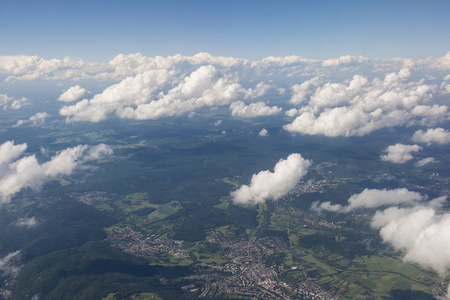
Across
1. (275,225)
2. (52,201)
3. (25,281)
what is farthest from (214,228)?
(52,201)

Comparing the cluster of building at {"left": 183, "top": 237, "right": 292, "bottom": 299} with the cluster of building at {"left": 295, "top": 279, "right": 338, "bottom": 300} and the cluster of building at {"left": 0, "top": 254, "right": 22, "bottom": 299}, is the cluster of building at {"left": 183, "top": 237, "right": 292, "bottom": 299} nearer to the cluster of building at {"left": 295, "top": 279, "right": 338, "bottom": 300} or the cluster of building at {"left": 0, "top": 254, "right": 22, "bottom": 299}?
the cluster of building at {"left": 295, "top": 279, "right": 338, "bottom": 300}

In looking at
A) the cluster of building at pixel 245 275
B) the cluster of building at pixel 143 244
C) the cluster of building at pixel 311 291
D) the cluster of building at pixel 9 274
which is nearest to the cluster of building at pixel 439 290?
the cluster of building at pixel 311 291

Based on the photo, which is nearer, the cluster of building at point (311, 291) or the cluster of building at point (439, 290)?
the cluster of building at point (439, 290)

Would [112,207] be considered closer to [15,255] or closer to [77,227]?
[77,227]

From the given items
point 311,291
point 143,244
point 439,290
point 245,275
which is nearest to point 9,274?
point 143,244

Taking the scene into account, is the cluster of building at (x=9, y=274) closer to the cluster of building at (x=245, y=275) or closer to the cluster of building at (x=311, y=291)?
the cluster of building at (x=245, y=275)

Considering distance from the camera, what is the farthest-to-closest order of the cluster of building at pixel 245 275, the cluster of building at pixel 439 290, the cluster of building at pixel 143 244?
the cluster of building at pixel 143 244
the cluster of building at pixel 245 275
the cluster of building at pixel 439 290

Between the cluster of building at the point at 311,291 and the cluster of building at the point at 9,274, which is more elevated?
the cluster of building at the point at 9,274

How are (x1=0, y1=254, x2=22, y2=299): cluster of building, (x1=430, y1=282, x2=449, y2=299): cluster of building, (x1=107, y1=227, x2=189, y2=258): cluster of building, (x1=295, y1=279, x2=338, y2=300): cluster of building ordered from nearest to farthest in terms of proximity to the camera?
(x1=430, y1=282, x2=449, y2=299): cluster of building
(x1=295, y1=279, x2=338, y2=300): cluster of building
(x1=0, y1=254, x2=22, y2=299): cluster of building
(x1=107, y1=227, x2=189, y2=258): cluster of building

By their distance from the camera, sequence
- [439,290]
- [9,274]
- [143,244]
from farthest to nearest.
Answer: [143,244], [9,274], [439,290]

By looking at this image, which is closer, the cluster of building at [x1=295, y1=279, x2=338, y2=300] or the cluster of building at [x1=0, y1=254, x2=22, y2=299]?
the cluster of building at [x1=295, y1=279, x2=338, y2=300]

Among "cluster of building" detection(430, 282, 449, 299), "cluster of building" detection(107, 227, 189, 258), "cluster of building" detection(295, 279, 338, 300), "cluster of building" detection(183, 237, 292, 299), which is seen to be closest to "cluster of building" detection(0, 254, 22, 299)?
"cluster of building" detection(107, 227, 189, 258)

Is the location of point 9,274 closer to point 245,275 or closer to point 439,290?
point 245,275
